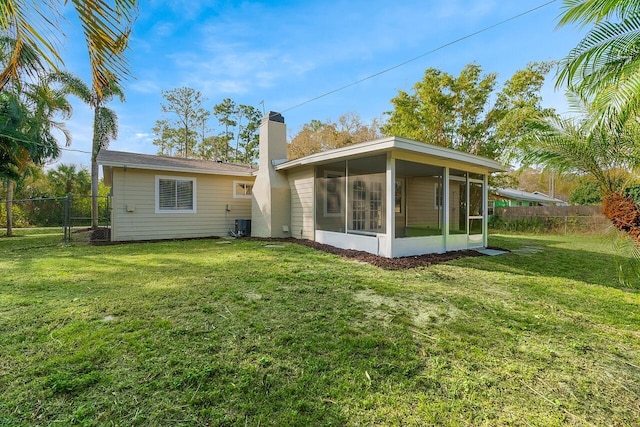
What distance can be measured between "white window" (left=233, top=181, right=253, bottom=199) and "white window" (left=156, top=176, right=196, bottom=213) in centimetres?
146

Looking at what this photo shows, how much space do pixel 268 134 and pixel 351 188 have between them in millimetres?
3800

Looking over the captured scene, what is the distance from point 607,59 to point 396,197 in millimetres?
5184

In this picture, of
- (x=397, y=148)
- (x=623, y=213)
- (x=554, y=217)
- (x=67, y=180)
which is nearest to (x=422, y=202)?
(x=397, y=148)

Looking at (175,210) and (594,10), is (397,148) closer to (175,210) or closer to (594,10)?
(594,10)

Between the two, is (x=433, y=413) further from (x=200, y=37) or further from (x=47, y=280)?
(x=200, y=37)

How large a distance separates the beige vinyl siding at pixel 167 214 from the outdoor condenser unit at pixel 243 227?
438mm

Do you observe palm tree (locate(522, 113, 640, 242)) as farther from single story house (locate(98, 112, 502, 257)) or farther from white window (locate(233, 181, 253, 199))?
white window (locate(233, 181, 253, 199))

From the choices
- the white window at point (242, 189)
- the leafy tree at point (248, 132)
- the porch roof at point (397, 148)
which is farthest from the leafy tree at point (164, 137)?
the porch roof at point (397, 148)

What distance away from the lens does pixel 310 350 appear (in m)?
2.53

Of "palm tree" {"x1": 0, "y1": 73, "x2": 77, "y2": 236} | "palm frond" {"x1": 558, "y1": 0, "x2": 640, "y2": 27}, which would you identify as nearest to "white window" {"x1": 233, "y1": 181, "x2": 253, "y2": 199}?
"palm tree" {"x1": 0, "y1": 73, "x2": 77, "y2": 236}

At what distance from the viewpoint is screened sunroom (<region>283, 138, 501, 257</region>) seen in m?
6.53

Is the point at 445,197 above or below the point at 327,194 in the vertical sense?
below

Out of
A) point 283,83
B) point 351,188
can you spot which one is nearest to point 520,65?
point 283,83

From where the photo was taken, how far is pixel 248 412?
1.80 meters
